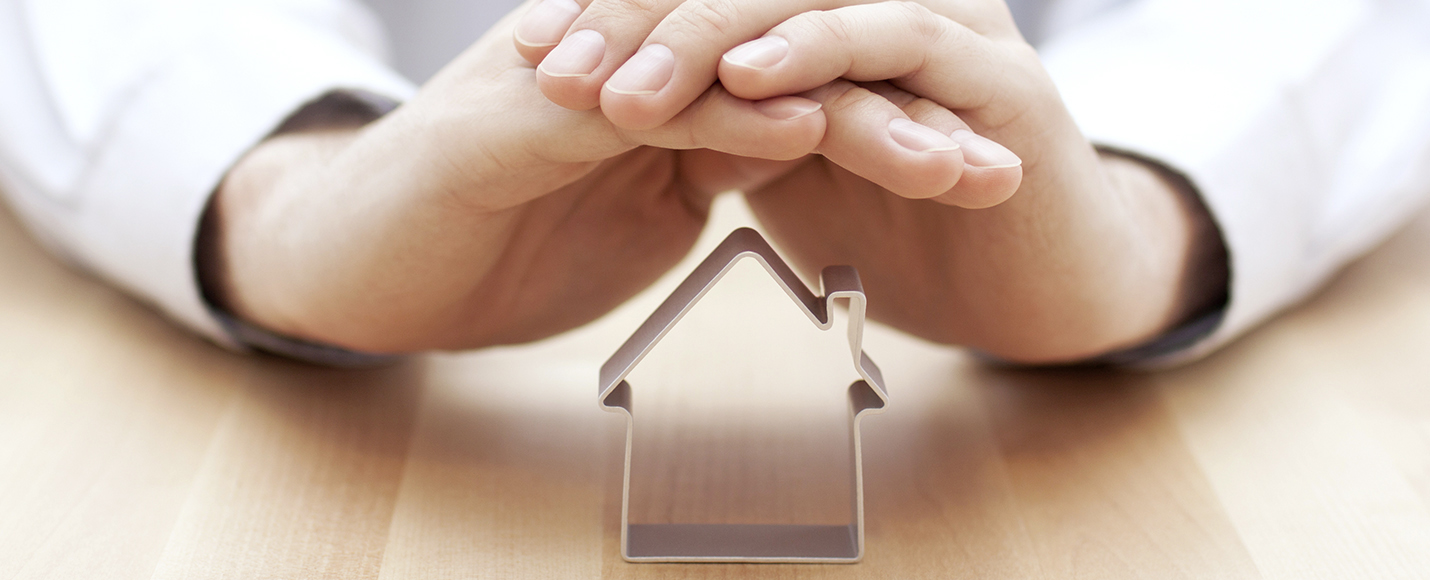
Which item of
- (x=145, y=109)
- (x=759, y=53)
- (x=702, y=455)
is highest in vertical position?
(x=145, y=109)

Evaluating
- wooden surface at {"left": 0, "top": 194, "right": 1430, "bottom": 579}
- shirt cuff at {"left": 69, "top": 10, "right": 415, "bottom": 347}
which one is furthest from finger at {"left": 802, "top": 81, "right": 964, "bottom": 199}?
shirt cuff at {"left": 69, "top": 10, "right": 415, "bottom": 347}

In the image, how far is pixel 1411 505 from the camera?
18.5 inches

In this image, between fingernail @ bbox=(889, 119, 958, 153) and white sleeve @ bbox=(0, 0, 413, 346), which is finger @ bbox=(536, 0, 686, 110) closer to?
fingernail @ bbox=(889, 119, 958, 153)

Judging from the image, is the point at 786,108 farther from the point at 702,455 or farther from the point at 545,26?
the point at 702,455

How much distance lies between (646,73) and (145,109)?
362 mm

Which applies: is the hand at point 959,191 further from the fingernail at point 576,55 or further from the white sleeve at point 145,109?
the white sleeve at point 145,109

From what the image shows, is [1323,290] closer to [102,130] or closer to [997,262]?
[997,262]

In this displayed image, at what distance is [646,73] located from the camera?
14.0 inches

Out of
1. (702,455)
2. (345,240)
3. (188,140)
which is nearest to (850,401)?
(702,455)

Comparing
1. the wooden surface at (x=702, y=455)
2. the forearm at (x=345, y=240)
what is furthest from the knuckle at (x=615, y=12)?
the wooden surface at (x=702, y=455)

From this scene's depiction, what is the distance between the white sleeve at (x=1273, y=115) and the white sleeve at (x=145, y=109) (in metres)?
0.41

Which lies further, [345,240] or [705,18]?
[345,240]

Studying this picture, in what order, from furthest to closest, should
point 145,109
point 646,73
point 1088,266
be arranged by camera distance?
point 145,109 → point 1088,266 → point 646,73

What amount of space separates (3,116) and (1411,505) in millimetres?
764
